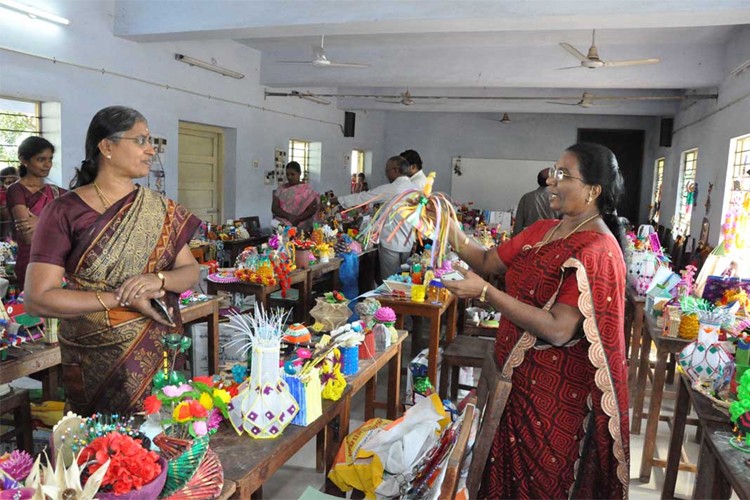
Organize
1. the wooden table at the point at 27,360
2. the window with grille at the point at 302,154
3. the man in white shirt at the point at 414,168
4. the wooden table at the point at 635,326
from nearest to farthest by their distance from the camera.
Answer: the wooden table at the point at 27,360, the wooden table at the point at 635,326, the man in white shirt at the point at 414,168, the window with grille at the point at 302,154

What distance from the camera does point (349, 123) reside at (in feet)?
40.8

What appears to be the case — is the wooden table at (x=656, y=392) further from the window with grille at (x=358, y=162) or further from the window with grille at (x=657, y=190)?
the window with grille at (x=358, y=162)

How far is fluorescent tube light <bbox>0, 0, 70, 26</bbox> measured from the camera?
15.2 feet

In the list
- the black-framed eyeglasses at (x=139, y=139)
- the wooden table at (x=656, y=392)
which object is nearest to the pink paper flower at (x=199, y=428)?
the black-framed eyeglasses at (x=139, y=139)

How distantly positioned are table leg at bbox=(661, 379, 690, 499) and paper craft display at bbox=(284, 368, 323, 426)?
1.68m

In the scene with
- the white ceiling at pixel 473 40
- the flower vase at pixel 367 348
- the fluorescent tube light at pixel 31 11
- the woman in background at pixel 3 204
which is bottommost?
the flower vase at pixel 367 348

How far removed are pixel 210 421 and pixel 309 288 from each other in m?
3.49

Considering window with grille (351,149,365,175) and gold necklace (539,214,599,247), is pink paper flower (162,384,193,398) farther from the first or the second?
window with grille (351,149,365,175)

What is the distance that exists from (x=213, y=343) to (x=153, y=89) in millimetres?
4040

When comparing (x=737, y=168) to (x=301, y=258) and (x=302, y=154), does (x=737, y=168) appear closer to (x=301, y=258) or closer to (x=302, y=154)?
(x=301, y=258)

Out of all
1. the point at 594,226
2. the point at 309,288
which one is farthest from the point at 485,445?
the point at 309,288

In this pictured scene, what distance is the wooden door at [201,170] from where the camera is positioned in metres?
7.59

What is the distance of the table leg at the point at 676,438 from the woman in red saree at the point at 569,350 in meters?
0.90

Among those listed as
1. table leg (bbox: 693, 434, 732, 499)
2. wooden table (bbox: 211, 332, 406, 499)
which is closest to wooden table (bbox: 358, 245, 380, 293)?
wooden table (bbox: 211, 332, 406, 499)
